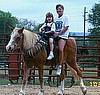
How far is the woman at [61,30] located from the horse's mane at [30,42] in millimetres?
495

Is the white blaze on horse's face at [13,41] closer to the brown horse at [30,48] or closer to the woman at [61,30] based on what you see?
the brown horse at [30,48]

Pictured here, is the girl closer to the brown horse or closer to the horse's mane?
the brown horse

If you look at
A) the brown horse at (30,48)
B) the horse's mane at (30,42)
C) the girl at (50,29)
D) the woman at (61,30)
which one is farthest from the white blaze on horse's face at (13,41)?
the woman at (61,30)

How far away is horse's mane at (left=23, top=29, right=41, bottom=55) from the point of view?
785 centimetres

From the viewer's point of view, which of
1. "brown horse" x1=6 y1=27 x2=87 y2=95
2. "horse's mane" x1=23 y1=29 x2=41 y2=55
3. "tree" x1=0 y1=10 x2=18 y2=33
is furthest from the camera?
"tree" x1=0 y1=10 x2=18 y2=33

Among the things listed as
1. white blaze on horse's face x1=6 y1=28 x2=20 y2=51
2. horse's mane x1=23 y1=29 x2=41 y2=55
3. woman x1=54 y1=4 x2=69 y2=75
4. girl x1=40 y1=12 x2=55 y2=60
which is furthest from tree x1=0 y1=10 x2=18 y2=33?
white blaze on horse's face x1=6 y1=28 x2=20 y2=51

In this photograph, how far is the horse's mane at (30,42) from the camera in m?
7.85

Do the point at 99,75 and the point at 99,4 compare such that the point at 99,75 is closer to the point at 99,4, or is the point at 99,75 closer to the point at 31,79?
the point at 31,79

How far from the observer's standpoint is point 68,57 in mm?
8758

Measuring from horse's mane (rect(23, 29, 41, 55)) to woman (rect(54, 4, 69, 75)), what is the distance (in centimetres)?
49

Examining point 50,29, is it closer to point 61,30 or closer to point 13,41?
point 61,30

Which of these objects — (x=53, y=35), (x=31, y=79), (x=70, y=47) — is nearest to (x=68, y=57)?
(x=70, y=47)

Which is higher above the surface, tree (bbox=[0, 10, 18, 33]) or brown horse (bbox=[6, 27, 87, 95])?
tree (bbox=[0, 10, 18, 33])

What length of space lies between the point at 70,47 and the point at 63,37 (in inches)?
18.0
